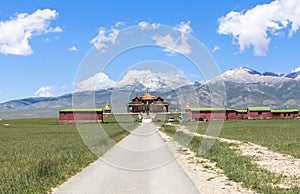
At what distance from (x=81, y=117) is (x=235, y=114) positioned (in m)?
63.1

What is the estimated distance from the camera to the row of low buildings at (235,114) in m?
140

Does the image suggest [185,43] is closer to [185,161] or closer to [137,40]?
[137,40]

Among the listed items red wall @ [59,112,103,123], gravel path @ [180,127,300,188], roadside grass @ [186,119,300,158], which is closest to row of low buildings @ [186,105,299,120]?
red wall @ [59,112,103,123]

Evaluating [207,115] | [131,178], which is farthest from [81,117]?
[131,178]

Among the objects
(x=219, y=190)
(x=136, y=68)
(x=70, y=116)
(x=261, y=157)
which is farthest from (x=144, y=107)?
(x=219, y=190)

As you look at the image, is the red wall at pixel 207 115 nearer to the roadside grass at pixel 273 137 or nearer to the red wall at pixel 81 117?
the red wall at pixel 81 117

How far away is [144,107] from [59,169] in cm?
15613

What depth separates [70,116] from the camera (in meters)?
128

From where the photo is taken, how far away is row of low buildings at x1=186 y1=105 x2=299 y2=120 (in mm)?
140000

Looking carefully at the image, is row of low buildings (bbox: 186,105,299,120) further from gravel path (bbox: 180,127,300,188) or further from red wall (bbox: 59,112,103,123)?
gravel path (bbox: 180,127,300,188)

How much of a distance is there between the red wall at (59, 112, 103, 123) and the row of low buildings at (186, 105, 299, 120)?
1356 inches

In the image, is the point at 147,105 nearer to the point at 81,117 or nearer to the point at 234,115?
the point at 234,115

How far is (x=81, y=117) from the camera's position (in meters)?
126

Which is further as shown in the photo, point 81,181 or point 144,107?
point 144,107
